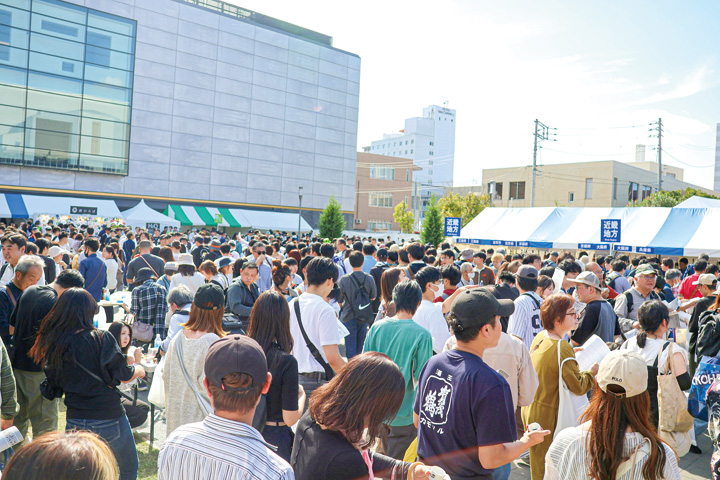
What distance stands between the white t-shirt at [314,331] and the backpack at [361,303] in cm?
356

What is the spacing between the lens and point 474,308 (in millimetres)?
2785

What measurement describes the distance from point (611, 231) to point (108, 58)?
125ft

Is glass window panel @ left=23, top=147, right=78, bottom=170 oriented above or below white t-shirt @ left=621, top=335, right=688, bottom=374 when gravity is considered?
above

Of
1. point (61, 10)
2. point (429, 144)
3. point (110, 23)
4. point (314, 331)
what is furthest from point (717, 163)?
point (314, 331)

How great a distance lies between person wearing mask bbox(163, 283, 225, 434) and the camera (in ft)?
12.3

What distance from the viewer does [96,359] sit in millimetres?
3426

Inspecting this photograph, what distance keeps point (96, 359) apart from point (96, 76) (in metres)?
40.9

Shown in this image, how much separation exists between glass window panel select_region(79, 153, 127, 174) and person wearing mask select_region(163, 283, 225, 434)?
3929cm

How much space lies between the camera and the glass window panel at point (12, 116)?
34125 mm

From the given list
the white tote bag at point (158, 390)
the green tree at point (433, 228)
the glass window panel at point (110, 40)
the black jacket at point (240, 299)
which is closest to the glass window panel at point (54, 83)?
the glass window panel at point (110, 40)

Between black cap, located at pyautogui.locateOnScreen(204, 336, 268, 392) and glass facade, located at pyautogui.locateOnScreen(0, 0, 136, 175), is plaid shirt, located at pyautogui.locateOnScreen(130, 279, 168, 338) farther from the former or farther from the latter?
glass facade, located at pyautogui.locateOnScreen(0, 0, 136, 175)

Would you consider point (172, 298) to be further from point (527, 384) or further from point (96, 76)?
point (96, 76)

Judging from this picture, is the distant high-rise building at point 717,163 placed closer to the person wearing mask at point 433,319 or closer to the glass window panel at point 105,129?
the glass window panel at point 105,129

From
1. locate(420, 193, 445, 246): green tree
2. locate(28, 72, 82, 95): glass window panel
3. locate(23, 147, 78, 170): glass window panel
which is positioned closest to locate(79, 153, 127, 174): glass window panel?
locate(23, 147, 78, 170): glass window panel
